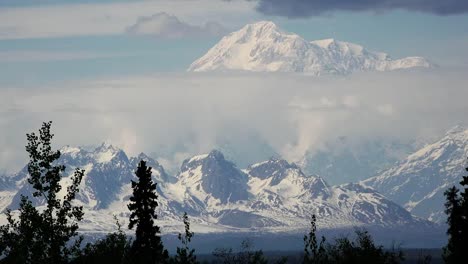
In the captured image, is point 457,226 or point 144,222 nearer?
point 144,222

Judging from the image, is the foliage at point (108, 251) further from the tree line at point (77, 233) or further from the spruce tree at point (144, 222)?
the spruce tree at point (144, 222)

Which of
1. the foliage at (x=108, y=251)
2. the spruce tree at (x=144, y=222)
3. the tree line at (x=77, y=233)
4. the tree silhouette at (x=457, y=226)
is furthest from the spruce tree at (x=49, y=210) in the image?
the tree silhouette at (x=457, y=226)

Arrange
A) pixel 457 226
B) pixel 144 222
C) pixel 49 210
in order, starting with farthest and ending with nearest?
pixel 457 226 → pixel 144 222 → pixel 49 210

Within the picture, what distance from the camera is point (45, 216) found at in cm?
10756

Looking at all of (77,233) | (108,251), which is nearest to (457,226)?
(108,251)

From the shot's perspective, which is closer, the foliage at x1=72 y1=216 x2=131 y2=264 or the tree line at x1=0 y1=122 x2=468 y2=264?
the tree line at x1=0 y1=122 x2=468 y2=264

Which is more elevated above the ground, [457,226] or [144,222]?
[457,226]

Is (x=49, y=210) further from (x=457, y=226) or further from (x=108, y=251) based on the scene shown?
(x=457, y=226)

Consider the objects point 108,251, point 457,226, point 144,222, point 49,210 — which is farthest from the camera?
point 457,226

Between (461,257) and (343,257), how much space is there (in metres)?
16.5

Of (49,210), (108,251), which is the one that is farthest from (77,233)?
(108,251)

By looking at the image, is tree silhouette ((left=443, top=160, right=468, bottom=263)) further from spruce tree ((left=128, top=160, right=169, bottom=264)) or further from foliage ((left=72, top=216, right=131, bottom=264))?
spruce tree ((left=128, top=160, right=169, bottom=264))

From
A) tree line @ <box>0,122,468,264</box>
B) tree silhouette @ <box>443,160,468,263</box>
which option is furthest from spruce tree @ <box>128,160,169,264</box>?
tree silhouette @ <box>443,160,468,263</box>

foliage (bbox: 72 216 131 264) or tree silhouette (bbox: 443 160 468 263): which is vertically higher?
tree silhouette (bbox: 443 160 468 263)
